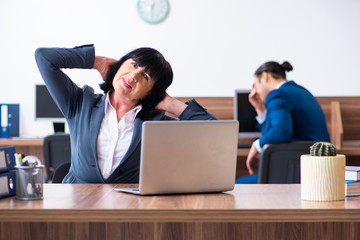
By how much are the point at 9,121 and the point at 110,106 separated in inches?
110

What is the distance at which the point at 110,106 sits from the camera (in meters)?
2.20

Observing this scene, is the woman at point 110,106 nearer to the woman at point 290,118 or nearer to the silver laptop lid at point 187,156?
the silver laptop lid at point 187,156

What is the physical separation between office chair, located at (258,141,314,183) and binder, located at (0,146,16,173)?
175 cm

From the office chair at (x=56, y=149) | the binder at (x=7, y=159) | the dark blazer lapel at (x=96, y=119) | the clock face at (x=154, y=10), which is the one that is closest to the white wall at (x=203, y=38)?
the clock face at (x=154, y=10)

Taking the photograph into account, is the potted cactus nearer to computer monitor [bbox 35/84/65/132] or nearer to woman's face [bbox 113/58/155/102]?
woman's face [bbox 113/58/155/102]

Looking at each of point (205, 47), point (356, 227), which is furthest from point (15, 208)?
point (205, 47)

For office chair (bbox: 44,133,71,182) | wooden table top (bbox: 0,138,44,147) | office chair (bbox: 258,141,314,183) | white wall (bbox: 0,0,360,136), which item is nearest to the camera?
office chair (bbox: 258,141,314,183)

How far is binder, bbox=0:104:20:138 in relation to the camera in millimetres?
4719

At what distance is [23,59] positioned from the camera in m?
5.75

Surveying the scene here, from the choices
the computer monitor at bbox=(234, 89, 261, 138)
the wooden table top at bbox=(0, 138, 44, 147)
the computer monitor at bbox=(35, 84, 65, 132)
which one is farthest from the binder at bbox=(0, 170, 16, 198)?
the computer monitor at bbox=(35, 84, 65, 132)

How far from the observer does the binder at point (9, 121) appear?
4.72m

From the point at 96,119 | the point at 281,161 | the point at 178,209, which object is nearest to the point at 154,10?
the point at 281,161

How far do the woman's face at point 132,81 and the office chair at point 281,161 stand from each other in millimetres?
1083

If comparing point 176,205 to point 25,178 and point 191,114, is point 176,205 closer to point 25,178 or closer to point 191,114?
point 25,178
